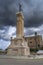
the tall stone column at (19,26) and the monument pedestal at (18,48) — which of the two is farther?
the tall stone column at (19,26)

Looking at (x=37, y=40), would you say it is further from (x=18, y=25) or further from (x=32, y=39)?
(x=18, y=25)

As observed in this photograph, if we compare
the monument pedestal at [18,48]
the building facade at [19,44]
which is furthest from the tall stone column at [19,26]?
the monument pedestal at [18,48]

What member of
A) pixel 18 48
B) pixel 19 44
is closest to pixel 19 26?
pixel 19 44

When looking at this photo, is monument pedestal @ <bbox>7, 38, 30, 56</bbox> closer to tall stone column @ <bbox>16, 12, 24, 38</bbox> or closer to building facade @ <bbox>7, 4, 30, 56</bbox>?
building facade @ <bbox>7, 4, 30, 56</bbox>

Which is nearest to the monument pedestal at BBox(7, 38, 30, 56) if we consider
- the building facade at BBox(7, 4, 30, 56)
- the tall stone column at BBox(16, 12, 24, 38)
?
the building facade at BBox(7, 4, 30, 56)

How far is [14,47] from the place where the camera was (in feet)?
118

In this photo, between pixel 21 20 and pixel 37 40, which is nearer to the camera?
pixel 21 20

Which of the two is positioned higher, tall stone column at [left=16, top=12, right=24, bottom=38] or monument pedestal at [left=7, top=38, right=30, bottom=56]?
tall stone column at [left=16, top=12, right=24, bottom=38]

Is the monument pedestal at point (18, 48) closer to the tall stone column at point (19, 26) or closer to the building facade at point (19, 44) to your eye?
the building facade at point (19, 44)

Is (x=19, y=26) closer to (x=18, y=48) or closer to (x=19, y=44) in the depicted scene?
(x=19, y=44)

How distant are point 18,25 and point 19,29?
109 cm

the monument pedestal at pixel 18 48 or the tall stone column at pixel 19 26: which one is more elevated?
the tall stone column at pixel 19 26

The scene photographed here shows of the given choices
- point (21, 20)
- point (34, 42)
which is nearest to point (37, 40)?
point (34, 42)

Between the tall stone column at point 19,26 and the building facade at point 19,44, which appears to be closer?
the building facade at point 19,44
